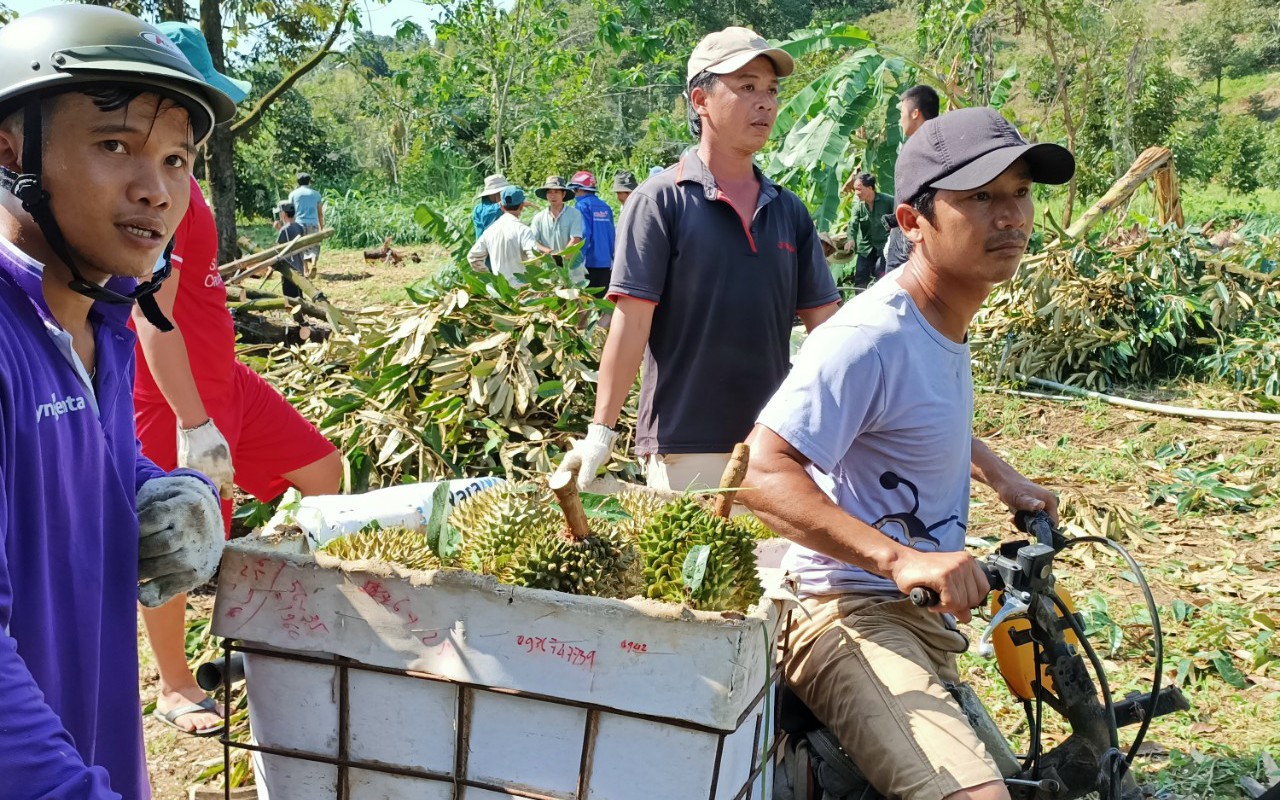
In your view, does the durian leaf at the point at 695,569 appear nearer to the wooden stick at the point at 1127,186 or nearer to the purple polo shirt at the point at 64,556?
the purple polo shirt at the point at 64,556

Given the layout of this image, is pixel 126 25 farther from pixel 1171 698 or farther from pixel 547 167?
pixel 547 167

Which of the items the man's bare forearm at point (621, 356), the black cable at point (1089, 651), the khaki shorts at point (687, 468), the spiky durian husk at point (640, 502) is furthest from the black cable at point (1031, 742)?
the man's bare forearm at point (621, 356)

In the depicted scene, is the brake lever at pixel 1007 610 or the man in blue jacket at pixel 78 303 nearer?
the man in blue jacket at pixel 78 303

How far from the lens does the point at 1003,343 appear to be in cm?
901

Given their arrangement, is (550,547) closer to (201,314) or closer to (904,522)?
(904,522)

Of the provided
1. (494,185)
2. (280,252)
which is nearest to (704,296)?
(280,252)

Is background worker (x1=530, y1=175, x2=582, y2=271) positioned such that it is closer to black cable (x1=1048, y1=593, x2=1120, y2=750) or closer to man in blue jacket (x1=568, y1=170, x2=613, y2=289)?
man in blue jacket (x1=568, y1=170, x2=613, y2=289)

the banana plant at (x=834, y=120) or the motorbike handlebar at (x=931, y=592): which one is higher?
the banana plant at (x=834, y=120)

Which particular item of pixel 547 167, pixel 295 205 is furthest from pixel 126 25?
pixel 547 167

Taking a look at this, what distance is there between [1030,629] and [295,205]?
16.1m

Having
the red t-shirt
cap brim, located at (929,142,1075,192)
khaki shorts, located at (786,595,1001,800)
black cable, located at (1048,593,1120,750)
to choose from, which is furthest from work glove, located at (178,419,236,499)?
black cable, located at (1048,593,1120,750)

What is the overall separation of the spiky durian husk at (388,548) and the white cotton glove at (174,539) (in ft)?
0.67

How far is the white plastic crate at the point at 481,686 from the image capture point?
1.65 meters

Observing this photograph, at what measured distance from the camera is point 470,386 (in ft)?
16.1
